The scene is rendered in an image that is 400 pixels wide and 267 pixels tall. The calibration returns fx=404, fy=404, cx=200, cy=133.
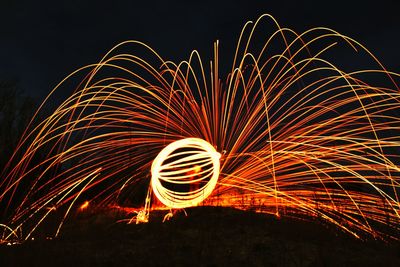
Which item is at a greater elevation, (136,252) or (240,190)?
(240,190)

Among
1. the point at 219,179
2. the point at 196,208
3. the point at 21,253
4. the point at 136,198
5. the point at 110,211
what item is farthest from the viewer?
the point at 136,198

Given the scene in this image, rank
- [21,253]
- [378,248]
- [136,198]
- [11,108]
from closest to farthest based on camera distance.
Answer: [21,253]
[378,248]
[136,198]
[11,108]

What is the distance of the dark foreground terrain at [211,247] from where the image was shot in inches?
303

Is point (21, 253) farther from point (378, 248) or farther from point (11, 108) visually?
point (11, 108)

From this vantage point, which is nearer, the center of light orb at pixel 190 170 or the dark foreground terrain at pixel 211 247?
the dark foreground terrain at pixel 211 247

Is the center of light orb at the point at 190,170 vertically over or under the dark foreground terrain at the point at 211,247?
over

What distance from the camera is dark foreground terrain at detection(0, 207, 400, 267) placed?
7695mm

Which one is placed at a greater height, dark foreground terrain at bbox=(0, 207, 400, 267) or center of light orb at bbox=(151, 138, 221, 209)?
center of light orb at bbox=(151, 138, 221, 209)

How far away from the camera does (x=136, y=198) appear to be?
21.5 m

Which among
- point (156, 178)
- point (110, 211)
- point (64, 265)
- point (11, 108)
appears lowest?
point (64, 265)

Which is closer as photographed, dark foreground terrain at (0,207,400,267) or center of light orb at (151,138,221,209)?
dark foreground terrain at (0,207,400,267)

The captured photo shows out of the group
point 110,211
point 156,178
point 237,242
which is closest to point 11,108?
point 110,211

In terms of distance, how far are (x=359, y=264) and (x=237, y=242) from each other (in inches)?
97.2

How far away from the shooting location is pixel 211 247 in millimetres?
8406
